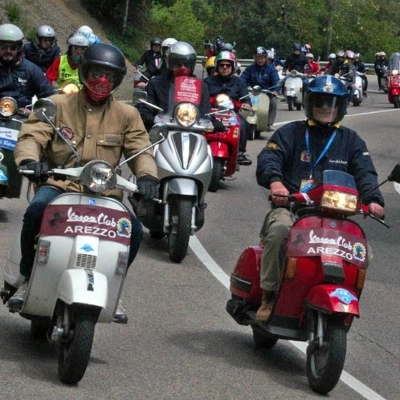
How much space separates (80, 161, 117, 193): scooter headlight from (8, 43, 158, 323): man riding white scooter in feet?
1.13

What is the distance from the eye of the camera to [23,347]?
805 centimetres

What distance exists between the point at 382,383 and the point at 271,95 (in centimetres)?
1791

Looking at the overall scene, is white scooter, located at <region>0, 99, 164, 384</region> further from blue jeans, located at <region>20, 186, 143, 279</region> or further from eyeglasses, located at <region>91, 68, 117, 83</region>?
eyeglasses, located at <region>91, 68, 117, 83</region>

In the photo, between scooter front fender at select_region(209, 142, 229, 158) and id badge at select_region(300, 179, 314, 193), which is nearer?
Result: id badge at select_region(300, 179, 314, 193)

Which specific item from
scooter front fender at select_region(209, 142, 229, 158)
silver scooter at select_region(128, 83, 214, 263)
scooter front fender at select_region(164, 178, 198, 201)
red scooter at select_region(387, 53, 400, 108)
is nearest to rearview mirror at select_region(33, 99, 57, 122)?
silver scooter at select_region(128, 83, 214, 263)

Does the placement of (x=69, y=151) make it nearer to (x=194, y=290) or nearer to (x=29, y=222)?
(x=29, y=222)

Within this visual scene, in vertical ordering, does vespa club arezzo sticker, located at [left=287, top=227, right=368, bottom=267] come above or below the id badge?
below

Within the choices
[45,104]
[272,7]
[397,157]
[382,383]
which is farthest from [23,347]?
[272,7]

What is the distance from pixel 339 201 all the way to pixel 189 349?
4.78ft

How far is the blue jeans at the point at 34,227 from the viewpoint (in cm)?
766

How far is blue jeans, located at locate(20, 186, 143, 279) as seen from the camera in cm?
766

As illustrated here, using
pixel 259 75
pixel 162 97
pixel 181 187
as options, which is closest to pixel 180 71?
pixel 162 97

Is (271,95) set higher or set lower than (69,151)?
lower

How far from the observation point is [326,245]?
797 cm
